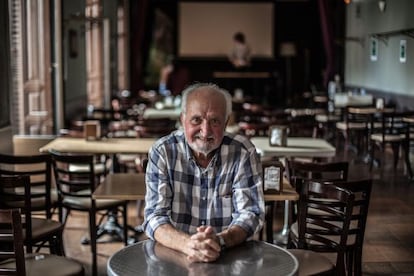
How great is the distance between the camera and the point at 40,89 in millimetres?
8945

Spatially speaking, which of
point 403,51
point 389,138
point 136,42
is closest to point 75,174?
point 389,138

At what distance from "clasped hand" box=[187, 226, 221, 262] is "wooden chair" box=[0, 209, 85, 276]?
84cm

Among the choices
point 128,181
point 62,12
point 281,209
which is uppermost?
point 62,12

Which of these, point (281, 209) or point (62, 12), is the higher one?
point (62, 12)

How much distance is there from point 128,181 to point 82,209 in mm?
838

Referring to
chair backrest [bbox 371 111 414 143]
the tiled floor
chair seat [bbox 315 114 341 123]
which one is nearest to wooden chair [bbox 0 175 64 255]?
the tiled floor

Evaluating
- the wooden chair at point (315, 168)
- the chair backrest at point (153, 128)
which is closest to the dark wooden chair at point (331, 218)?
the wooden chair at point (315, 168)

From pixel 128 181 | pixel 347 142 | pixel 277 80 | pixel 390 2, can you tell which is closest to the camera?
pixel 128 181

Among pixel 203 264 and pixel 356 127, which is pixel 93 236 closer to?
pixel 203 264

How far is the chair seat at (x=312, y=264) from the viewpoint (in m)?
3.75

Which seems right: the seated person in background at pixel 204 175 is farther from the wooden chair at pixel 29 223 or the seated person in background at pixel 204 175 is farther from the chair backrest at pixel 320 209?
the wooden chair at pixel 29 223

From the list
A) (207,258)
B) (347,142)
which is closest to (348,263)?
(207,258)

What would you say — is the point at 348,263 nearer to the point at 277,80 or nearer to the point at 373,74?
the point at 373,74

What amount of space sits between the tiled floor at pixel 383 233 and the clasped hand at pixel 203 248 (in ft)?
8.32
